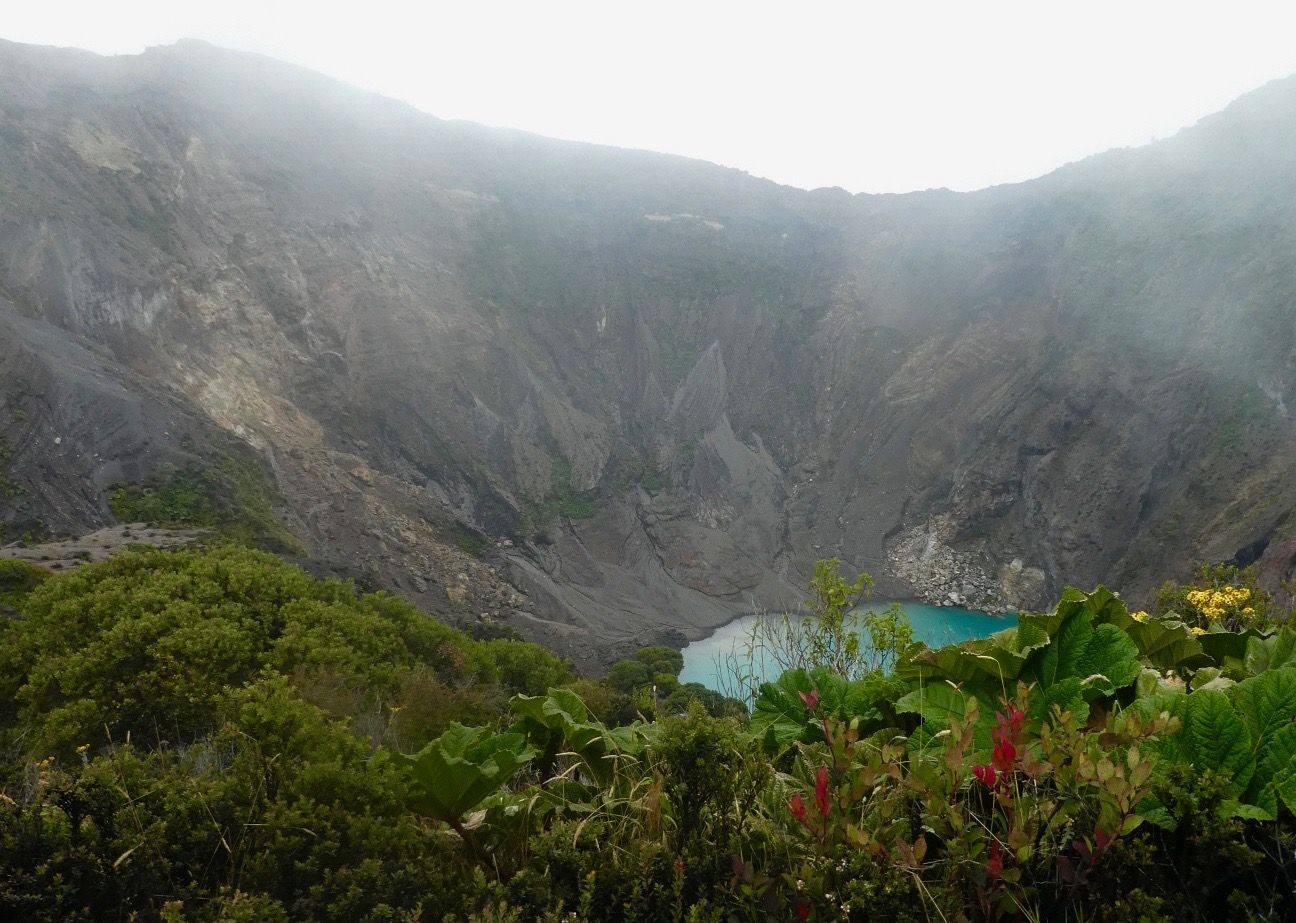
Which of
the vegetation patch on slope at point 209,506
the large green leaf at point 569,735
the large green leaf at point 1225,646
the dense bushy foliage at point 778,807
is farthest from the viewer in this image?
the vegetation patch on slope at point 209,506

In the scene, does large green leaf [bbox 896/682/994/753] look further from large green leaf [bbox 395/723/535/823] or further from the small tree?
the small tree

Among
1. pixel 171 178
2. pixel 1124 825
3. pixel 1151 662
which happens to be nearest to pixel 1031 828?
pixel 1124 825

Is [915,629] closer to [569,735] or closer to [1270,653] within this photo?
[1270,653]

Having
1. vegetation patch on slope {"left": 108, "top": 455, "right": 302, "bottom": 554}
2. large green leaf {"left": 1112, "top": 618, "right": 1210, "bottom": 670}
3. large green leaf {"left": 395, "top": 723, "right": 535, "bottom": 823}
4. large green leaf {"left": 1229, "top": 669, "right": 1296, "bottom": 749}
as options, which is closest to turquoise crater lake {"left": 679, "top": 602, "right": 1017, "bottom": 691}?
vegetation patch on slope {"left": 108, "top": 455, "right": 302, "bottom": 554}

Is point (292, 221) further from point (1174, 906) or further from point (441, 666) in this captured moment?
point (1174, 906)

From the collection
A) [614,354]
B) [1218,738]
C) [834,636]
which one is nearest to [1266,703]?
[1218,738]

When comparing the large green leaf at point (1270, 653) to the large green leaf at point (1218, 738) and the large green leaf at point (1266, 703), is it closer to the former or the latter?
the large green leaf at point (1266, 703)

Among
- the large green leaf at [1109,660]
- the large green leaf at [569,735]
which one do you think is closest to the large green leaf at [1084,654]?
the large green leaf at [1109,660]
